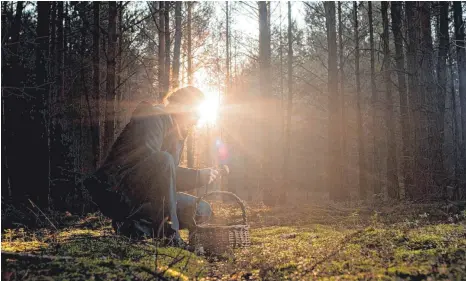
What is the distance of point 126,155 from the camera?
13.8ft

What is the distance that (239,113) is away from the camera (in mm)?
30156

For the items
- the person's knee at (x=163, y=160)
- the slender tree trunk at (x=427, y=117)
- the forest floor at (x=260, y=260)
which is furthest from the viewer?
the slender tree trunk at (x=427, y=117)

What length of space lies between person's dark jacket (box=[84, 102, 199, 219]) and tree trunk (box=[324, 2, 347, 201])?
1110 cm

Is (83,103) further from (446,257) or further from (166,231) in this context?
(446,257)

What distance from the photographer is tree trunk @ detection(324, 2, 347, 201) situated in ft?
47.8

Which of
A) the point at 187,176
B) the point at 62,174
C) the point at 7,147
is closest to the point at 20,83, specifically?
the point at 7,147

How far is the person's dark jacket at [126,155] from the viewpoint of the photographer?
4.14 meters

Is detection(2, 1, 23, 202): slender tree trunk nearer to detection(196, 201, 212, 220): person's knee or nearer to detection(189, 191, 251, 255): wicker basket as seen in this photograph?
detection(196, 201, 212, 220): person's knee

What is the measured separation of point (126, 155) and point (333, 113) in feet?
38.2

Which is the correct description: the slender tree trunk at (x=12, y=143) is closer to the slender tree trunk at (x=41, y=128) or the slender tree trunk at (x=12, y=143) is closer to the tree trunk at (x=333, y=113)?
the slender tree trunk at (x=41, y=128)

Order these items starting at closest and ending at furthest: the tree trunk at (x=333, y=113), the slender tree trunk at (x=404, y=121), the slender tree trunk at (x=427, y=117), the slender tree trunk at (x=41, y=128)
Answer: the slender tree trunk at (x=41, y=128) < the slender tree trunk at (x=427, y=117) < the slender tree trunk at (x=404, y=121) < the tree trunk at (x=333, y=113)

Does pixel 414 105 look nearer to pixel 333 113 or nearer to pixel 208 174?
pixel 333 113

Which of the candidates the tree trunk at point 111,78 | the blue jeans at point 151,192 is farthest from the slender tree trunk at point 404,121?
the blue jeans at point 151,192

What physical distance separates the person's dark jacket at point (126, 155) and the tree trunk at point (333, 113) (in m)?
11.1
